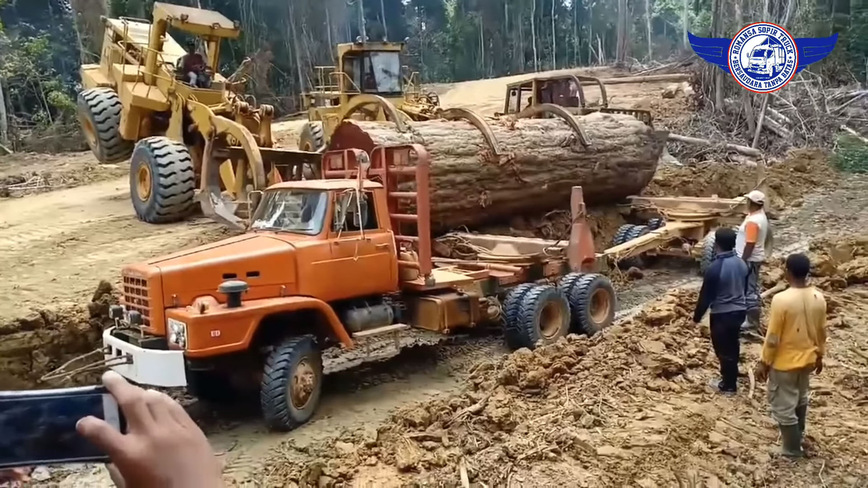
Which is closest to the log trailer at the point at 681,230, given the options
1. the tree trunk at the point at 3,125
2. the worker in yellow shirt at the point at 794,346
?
the worker in yellow shirt at the point at 794,346

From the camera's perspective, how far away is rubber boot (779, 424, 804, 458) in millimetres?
5125

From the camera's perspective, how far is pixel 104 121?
12.4 metres

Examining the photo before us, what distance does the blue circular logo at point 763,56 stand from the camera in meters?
14.9

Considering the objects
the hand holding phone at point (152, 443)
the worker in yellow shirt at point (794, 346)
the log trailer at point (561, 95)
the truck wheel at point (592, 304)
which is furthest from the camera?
the log trailer at point (561, 95)

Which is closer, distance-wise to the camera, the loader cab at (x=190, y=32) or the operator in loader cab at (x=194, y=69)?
the loader cab at (x=190, y=32)

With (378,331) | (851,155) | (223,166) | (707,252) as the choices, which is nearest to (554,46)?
(851,155)

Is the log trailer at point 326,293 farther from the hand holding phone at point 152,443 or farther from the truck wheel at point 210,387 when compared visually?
the hand holding phone at point 152,443

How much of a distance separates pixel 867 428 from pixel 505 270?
4.03 m

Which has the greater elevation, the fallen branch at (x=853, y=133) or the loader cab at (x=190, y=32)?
the loader cab at (x=190, y=32)

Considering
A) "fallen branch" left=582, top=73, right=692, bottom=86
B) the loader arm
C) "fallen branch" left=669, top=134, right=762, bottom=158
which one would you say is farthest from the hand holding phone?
"fallen branch" left=582, top=73, right=692, bottom=86

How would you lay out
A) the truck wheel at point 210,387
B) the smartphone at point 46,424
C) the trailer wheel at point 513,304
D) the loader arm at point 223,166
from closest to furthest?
the smartphone at point 46,424
the truck wheel at point 210,387
the trailer wheel at point 513,304
the loader arm at point 223,166

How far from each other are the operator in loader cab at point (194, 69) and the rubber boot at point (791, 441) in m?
9.63

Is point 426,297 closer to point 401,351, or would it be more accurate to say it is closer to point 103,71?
point 401,351

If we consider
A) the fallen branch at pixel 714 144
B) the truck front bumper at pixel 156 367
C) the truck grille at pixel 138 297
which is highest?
the fallen branch at pixel 714 144
